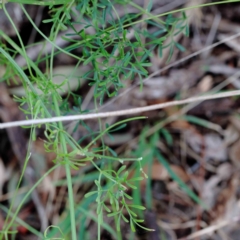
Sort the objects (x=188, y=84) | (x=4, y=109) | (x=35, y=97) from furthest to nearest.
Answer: (x=188, y=84) < (x=4, y=109) < (x=35, y=97)

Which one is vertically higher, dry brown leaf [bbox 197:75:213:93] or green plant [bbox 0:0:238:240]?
green plant [bbox 0:0:238:240]

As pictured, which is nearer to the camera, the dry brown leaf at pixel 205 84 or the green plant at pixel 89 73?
the green plant at pixel 89 73

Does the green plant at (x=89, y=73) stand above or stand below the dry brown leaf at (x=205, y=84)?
above

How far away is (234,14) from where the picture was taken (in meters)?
1.44

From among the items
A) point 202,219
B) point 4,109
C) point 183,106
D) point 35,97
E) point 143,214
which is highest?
point 35,97

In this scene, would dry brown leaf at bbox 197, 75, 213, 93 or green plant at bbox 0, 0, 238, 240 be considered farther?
dry brown leaf at bbox 197, 75, 213, 93

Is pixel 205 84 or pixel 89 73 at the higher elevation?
pixel 89 73

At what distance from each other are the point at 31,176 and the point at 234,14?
91cm

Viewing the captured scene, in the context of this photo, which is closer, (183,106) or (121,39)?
(121,39)

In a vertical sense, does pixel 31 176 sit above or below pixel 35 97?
below

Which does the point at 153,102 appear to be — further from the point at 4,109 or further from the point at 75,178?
the point at 4,109

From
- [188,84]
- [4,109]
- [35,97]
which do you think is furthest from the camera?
[188,84]

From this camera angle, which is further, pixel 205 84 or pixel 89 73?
pixel 205 84

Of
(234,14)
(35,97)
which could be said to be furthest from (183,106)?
(35,97)
